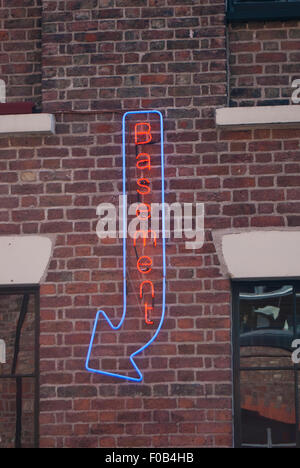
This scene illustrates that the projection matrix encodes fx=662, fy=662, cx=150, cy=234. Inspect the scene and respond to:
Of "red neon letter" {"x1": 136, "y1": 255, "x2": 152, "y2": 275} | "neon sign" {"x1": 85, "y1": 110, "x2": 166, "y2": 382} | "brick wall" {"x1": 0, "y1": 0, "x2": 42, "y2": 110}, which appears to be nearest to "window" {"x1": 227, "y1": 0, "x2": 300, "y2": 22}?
"neon sign" {"x1": 85, "y1": 110, "x2": 166, "y2": 382}

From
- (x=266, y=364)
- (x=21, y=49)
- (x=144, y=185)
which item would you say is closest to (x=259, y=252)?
(x=266, y=364)

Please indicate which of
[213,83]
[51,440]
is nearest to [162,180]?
[213,83]

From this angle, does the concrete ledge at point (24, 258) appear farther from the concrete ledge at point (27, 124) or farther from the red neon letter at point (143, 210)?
the concrete ledge at point (27, 124)

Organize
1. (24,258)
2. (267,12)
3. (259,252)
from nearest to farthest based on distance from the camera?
(259,252) → (24,258) → (267,12)

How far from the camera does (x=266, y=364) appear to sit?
4.46m

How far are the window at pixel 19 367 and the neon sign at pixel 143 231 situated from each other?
442 millimetres

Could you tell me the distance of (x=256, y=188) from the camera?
4.55 meters

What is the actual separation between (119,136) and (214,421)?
2.04 metres

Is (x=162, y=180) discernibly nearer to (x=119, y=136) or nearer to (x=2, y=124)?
(x=119, y=136)

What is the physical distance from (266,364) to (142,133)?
1795 millimetres

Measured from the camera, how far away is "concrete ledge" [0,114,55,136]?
4.60m

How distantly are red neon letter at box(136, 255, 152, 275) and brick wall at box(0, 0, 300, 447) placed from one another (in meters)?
0.14

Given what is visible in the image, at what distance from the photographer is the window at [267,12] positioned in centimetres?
470

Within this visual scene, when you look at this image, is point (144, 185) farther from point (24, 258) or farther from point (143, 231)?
point (24, 258)
